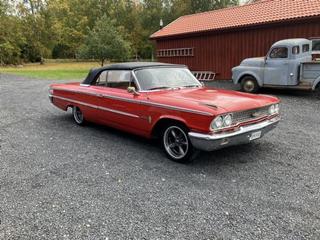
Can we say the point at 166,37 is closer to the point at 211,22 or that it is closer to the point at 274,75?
the point at 211,22

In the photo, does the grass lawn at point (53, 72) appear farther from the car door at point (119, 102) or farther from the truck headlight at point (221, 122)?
the truck headlight at point (221, 122)

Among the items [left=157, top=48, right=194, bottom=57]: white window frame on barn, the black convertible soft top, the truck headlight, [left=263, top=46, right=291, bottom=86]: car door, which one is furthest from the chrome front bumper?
[left=157, top=48, right=194, bottom=57]: white window frame on barn

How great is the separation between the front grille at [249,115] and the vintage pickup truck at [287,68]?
21.2 ft

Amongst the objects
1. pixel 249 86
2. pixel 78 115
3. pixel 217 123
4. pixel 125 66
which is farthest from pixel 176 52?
pixel 217 123

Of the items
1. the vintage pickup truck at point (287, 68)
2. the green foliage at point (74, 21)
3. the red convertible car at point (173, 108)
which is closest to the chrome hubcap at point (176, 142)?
the red convertible car at point (173, 108)

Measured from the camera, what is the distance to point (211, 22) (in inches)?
738

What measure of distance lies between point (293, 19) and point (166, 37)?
28.9ft

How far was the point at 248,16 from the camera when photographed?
667 inches

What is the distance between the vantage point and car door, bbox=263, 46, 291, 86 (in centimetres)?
1097

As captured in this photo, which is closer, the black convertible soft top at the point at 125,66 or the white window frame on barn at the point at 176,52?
the black convertible soft top at the point at 125,66

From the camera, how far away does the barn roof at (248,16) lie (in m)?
14.5

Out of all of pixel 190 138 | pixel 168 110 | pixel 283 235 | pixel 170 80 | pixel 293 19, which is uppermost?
pixel 293 19

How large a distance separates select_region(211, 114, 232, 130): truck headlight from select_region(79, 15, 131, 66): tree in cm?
2671

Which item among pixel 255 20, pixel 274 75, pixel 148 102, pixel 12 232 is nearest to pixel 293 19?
pixel 255 20
